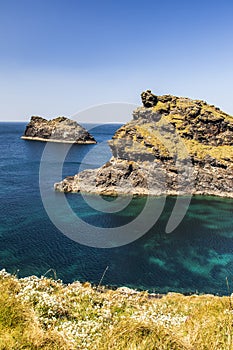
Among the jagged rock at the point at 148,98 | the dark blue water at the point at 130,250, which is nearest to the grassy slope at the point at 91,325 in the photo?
the dark blue water at the point at 130,250

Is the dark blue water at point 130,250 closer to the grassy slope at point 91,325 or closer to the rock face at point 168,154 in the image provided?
the rock face at point 168,154

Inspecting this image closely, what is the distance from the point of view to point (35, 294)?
10180 millimetres

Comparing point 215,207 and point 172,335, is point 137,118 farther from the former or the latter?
point 172,335

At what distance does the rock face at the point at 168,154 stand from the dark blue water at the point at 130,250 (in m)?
9.43

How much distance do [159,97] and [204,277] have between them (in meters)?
78.2

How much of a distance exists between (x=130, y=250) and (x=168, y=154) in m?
A: 51.2

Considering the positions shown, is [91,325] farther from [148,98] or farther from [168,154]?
[148,98]

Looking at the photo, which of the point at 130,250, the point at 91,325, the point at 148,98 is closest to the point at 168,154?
the point at 148,98

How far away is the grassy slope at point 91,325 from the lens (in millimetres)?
7098

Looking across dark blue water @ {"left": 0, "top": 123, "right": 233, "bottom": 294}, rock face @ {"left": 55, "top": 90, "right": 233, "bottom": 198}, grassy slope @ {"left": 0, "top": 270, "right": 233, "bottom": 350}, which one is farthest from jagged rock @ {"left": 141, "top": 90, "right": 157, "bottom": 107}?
grassy slope @ {"left": 0, "top": 270, "right": 233, "bottom": 350}

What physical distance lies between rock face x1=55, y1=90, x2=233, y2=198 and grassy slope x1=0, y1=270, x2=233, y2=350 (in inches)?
2855

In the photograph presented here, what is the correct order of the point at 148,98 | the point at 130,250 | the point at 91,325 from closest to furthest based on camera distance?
the point at 91,325 < the point at 130,250 < the point at 148,98

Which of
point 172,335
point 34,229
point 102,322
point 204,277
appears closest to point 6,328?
point 102,322

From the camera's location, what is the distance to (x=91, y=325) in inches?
357
